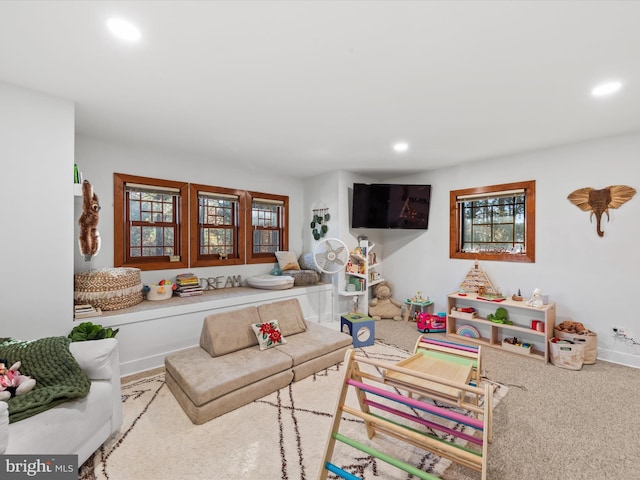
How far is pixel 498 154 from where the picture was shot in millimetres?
3854

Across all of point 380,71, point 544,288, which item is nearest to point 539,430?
point 544,288

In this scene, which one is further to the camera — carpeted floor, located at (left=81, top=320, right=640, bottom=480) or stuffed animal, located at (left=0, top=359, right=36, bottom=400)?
carpeted floor, located at (left=81, top=320, right=640, bottom=480)

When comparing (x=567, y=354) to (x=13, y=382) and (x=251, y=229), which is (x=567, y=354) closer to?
(x=251, y=229)

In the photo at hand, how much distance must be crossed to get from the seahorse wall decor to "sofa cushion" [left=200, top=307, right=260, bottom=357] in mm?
3915

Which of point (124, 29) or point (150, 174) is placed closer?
point (124, 29)

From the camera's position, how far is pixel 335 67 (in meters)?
1.94

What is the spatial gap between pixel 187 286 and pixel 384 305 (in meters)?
3.12

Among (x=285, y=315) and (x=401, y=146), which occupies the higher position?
(x=401, y=146)

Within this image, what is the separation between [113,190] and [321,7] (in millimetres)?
3210

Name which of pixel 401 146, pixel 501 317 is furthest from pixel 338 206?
pixel 501 317

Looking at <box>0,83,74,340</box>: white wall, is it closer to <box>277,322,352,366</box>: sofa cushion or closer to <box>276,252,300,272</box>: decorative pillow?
<box>277,322,352,366</box>: sofa cushion

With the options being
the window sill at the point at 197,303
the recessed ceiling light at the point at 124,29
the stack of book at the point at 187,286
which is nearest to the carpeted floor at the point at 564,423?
the window sill at the point at 197,303

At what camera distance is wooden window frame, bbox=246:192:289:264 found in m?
4.59

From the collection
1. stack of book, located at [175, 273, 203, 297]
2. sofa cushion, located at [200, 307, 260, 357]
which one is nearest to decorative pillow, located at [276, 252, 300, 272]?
stack of book, located at [175, 273, 203, 297]
